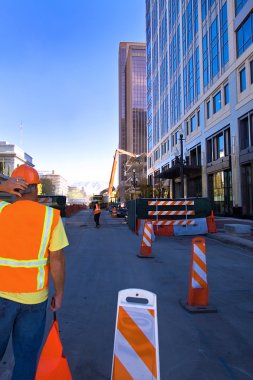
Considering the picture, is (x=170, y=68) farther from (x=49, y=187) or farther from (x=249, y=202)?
(x=49, y=187)

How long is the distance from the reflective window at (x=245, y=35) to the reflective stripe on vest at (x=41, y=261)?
100ft

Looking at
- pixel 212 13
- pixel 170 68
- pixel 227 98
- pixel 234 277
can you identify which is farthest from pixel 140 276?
pixel 170 68

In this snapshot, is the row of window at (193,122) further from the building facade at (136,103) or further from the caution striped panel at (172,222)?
the building facade at (136,103)

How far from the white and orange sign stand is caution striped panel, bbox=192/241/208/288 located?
3.54 meters

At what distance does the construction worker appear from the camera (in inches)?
106

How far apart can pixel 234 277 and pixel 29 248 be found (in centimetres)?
702

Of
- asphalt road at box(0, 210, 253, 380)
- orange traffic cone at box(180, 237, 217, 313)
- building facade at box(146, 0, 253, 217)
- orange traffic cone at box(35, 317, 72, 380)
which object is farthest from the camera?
building facade at box(146, 0, 253, 217)

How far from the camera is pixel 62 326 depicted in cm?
509

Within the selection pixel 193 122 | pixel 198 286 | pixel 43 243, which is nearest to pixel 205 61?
pixel 193 122

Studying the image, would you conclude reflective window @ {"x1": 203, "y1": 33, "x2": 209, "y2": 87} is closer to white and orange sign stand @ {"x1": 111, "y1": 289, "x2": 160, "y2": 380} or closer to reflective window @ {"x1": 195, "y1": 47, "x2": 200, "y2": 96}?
reflective window @ {"x1": 195, "y1": 47, "x2": 200, "y2": 96}

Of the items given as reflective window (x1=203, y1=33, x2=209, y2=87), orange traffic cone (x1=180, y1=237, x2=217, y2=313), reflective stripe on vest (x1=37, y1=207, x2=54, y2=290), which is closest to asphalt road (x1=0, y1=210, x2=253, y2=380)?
orange traffic cone (x1=180, y1=237, x2=217, y2=313)

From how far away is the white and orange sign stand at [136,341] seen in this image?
2.76 meters

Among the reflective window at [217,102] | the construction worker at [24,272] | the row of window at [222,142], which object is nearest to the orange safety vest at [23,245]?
the construction worker at [24,272]

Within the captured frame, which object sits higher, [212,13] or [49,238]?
[212,13]
